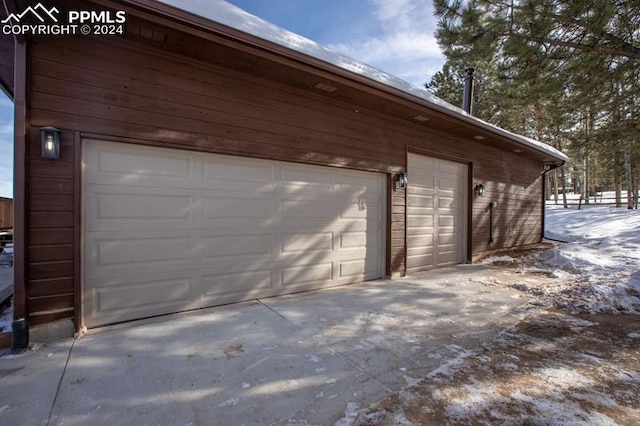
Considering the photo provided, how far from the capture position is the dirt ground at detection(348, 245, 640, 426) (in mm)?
1746

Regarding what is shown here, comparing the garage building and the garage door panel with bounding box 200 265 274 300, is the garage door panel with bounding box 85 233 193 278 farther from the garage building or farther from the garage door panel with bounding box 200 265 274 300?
the garage door panel with bounding box 200 265 274 300

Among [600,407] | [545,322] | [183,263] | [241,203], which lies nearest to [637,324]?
[545,322]

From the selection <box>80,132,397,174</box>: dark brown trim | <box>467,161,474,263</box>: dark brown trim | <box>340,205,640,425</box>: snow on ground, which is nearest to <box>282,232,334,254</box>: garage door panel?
<box>80,132,397,174</box>: dark brown trim

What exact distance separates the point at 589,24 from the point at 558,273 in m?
3.79

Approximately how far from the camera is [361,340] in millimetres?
2768

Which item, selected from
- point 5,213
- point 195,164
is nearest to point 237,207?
point 195,164

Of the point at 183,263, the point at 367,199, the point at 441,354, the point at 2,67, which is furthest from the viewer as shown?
the point at 367,199

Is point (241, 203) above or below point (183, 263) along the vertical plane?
above

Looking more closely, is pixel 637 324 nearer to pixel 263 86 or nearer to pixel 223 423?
pixel 223 423

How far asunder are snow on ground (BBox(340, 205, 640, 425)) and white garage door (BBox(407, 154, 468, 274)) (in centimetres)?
174

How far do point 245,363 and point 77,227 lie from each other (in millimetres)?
1956

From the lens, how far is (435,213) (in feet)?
20.2

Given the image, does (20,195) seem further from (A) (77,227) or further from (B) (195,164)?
(B) (195,164)

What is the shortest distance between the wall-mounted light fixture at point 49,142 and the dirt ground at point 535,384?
310 centimetres
